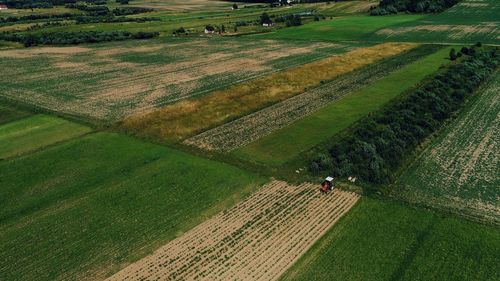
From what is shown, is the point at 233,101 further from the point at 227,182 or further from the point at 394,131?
the point at 227,182

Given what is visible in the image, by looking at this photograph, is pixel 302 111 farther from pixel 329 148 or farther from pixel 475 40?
pixel 475 40

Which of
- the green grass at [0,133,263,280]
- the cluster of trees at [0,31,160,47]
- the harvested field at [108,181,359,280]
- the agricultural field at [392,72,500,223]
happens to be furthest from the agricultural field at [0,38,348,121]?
the agricultural field at [392,72,500,223]

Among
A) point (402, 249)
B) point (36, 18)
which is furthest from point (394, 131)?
point (36, 18)

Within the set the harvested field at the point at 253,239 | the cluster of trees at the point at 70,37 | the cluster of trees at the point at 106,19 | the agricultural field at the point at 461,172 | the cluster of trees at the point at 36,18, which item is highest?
the cluster of trees at the point at 36,18

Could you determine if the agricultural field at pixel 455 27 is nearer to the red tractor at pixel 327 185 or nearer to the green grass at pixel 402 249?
the red tractor at pixel 327 185

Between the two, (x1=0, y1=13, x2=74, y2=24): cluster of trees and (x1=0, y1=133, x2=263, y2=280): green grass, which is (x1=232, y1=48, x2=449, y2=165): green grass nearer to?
(x1=0, y1=133, x2=263, y2=280): green grass

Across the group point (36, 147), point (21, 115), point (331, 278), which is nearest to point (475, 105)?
point (331, 278)

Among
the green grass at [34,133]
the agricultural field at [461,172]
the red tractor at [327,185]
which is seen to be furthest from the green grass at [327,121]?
the green grass at [34,133]
